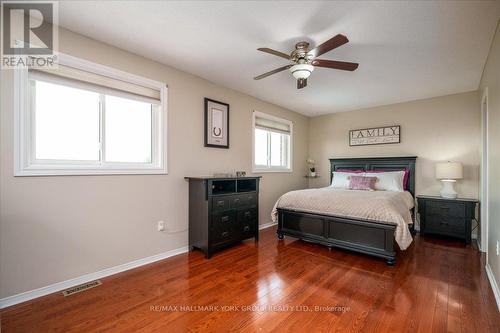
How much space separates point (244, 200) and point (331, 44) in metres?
2.23

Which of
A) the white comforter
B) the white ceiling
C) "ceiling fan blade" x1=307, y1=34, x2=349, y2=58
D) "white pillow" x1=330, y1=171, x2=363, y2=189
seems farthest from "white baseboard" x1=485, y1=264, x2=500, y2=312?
"ceiling fan blade" x1=307, y1=34, x2=349, y2=58

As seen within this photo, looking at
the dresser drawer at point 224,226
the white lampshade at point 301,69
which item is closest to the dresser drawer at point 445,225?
the dresser drawer at point 224,226

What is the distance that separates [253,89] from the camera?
3.95 m

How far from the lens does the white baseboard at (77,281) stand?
77.7 inches

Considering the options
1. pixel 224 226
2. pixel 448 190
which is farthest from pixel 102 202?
pixel 448 190

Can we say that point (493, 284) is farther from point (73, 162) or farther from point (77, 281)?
point (73, 162)

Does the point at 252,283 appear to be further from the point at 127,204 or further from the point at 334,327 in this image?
the point at 127,204

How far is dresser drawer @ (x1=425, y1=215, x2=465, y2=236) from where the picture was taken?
11.9 ft

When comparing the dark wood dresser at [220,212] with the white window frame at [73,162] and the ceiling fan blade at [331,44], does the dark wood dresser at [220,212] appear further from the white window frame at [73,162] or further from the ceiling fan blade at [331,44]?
the ceiling fan blade at [331,44]

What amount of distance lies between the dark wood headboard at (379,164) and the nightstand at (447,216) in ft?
1.61

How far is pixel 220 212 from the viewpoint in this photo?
3.13 metres

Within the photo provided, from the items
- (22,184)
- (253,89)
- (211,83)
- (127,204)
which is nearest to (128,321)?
(127,204)

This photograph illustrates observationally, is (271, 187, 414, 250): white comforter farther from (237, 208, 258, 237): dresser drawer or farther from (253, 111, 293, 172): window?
Answer: (253, 111, 293, 172): window

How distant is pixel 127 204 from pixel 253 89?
2.57 metres
